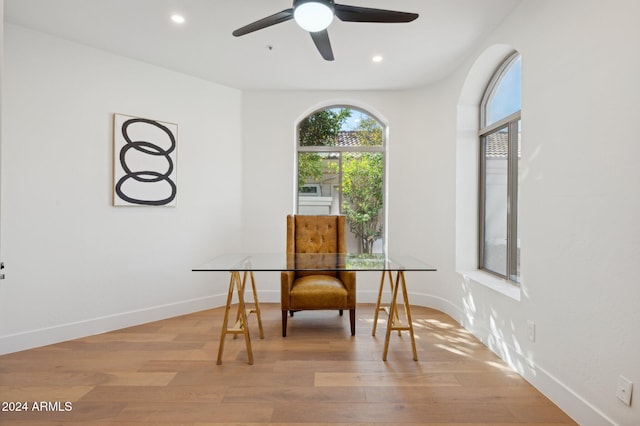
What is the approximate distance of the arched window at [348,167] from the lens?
4.38 m

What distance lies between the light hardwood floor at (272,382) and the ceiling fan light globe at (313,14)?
2290 mm

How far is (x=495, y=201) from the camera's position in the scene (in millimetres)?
3152

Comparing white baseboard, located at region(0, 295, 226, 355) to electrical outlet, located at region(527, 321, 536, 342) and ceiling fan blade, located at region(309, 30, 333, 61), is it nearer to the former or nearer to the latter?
ceiling fan blade, located at region(309, 30, 333, 61)

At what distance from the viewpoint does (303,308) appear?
9.94 ft

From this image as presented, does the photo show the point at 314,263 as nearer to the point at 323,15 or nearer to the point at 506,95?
the point at 323,15

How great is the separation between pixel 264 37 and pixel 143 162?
1.76 m

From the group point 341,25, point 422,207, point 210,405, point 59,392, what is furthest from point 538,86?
point 59,392

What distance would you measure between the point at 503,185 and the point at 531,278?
107 cm

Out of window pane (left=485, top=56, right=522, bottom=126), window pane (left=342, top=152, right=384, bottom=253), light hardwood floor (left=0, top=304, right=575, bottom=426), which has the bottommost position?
light hardwood floor (left=0, top=304, right=575, bottom=426)

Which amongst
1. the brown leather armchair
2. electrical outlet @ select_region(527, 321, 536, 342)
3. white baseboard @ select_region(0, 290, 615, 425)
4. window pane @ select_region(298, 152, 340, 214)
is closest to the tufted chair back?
the brown leather armchair

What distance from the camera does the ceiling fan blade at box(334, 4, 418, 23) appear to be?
1.92 metres

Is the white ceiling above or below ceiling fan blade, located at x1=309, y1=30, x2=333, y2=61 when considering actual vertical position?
above

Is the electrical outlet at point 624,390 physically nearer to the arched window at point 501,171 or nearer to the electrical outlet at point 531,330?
the electrical outlet at point 531,330

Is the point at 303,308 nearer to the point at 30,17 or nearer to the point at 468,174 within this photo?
the point at 468,174
